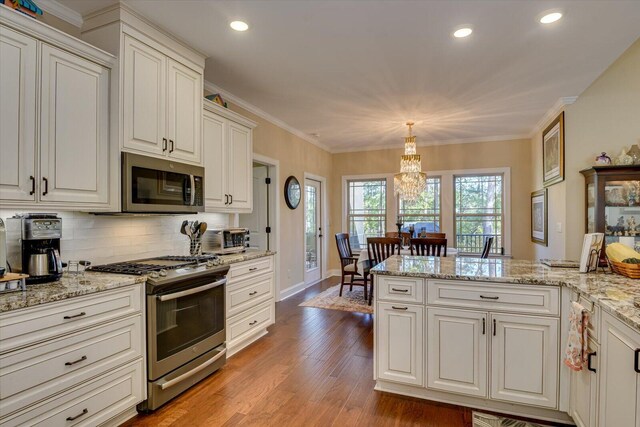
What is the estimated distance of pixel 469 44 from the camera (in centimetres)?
273

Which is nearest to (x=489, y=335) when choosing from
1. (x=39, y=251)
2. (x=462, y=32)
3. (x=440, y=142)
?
(x=462, y=32)

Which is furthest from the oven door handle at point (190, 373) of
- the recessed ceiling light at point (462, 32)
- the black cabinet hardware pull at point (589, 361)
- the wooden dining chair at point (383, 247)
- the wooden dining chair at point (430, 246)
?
the recessed ceiling light at point (462, 32)

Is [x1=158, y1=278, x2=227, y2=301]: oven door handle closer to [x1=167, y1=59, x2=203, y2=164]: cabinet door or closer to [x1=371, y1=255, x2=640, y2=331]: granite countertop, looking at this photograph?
[x1=167, y1=59, x2=203, y2=164]: cabinet door

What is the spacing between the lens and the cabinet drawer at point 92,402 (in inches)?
64.1

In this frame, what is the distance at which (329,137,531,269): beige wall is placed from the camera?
5773 millimetres

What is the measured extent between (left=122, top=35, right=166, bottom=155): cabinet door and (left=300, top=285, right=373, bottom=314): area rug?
9.92 ft

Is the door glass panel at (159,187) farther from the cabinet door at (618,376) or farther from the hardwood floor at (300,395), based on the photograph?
the cabinet door at (618,376)

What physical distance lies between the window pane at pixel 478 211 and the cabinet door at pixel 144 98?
206 inches

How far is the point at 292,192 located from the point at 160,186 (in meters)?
2.94

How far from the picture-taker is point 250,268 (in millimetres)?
3256

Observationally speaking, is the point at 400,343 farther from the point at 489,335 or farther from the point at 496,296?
the point at 496,296

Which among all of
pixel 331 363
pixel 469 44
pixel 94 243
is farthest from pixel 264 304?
pixel 469 44

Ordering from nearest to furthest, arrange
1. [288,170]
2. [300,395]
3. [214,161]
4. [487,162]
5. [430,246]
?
[300,395]
[214,161]
[430,246]
[288,170]
[487,162]

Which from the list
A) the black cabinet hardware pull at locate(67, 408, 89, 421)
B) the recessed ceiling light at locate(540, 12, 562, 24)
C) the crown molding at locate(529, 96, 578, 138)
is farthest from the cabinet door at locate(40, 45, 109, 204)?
the crown molding at locate(529, 96, 578, 138)
